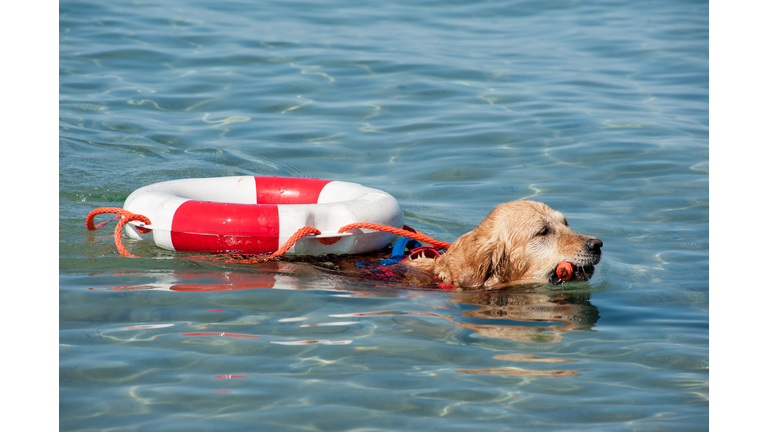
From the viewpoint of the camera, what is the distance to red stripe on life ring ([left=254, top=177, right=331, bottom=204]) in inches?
237

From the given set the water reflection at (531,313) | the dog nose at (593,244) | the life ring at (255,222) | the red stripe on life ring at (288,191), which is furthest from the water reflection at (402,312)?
the red stripe on life ring at (288,191)

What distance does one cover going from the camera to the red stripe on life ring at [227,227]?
5.18 m

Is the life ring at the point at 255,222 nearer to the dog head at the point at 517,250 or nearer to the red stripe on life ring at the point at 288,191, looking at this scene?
the red stripe on life ring at the point at 288,191

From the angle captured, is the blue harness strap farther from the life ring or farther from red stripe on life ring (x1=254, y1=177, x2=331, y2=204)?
red stripe on life ring (x1=254, y1=177, x2=331, y2=204)

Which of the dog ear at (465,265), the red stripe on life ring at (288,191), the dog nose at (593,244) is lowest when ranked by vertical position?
the dog ear at (465,265)

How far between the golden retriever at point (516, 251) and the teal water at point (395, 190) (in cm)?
18

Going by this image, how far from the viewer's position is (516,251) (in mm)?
5117

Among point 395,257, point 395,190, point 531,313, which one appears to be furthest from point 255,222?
point 395,190

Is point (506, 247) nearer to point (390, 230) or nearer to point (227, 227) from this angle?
point (390, 230)

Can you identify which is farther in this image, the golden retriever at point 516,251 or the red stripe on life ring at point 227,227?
the red stripe on life ring at point 227,227

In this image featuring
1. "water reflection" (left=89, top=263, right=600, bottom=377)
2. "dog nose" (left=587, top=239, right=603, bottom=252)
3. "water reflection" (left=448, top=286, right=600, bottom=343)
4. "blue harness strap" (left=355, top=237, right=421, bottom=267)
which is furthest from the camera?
"blue harness strap" (left=355, top=237, right=421, bottom=267)

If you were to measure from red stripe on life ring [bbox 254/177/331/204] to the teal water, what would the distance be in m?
0.93

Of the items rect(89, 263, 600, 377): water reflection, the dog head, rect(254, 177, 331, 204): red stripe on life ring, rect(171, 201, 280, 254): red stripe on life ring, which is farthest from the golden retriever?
rect(254, 177, 331, 204): red stripe on life ring

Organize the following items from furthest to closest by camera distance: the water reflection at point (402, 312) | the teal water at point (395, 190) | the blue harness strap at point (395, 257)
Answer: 1. the blue harness strap at point (395, 257)
2. the water reflection at point (402, 312)
3. the teal water at point (395, 190)
